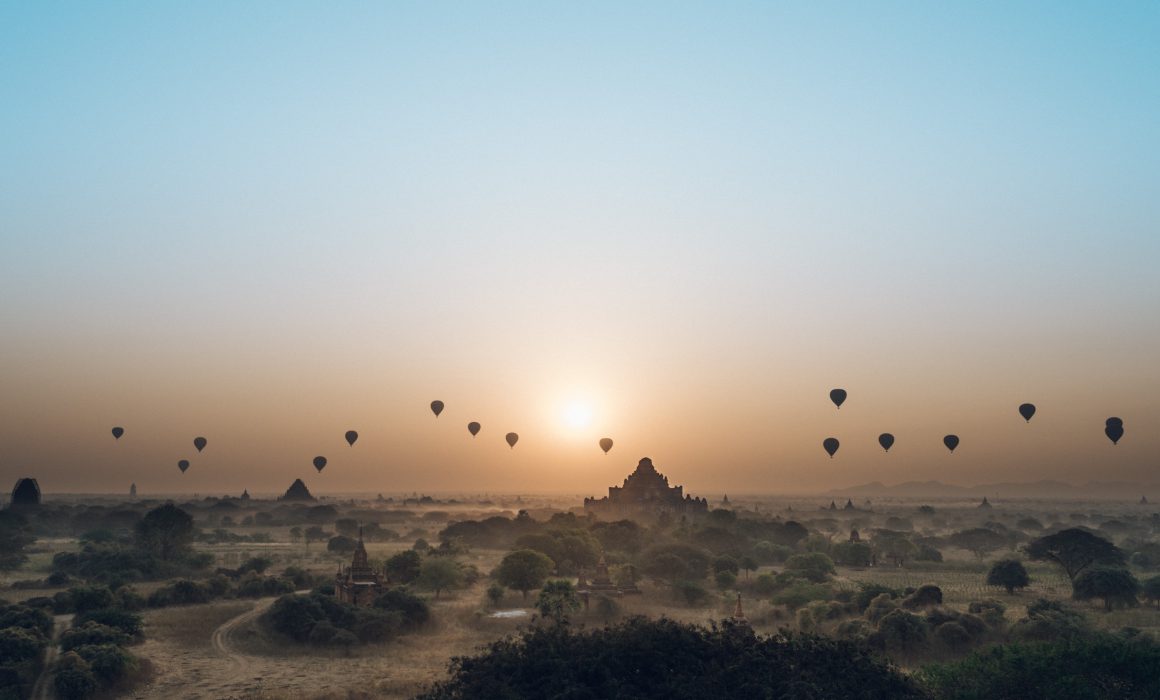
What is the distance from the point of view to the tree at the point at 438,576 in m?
64.9

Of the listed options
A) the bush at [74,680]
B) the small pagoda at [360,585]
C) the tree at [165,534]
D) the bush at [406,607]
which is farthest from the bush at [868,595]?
the tree at [165,534]

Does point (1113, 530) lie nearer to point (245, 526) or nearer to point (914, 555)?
point (914, 555)

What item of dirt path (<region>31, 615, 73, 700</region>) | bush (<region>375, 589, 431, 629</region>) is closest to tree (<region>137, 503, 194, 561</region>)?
dirt path (<region>31, 615, 73, 700</region>)

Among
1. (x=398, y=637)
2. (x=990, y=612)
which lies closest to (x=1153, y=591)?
(x=990, y=612)

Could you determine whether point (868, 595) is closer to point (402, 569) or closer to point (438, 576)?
point (438, 576)

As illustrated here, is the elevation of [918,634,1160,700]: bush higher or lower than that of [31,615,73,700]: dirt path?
higher

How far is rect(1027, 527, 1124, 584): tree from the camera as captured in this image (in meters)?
71.1

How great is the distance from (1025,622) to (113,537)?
101862 millimetres

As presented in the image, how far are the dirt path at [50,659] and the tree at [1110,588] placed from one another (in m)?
59.2

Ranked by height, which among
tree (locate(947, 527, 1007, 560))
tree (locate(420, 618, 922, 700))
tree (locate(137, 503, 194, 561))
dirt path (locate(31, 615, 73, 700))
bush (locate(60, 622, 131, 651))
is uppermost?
tree (locate(137, 503, 194, 561))

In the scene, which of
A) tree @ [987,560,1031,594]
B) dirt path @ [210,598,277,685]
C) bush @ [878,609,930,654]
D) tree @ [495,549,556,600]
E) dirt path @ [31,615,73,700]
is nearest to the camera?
dirt path @ [31,615,73,700]

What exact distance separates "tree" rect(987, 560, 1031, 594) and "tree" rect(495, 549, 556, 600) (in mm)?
34291

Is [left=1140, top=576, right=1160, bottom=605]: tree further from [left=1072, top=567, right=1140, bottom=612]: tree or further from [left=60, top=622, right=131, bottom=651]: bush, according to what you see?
[left=60, top=622, right=131, bottom=651]: bush

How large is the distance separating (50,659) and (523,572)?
30.6 metres
